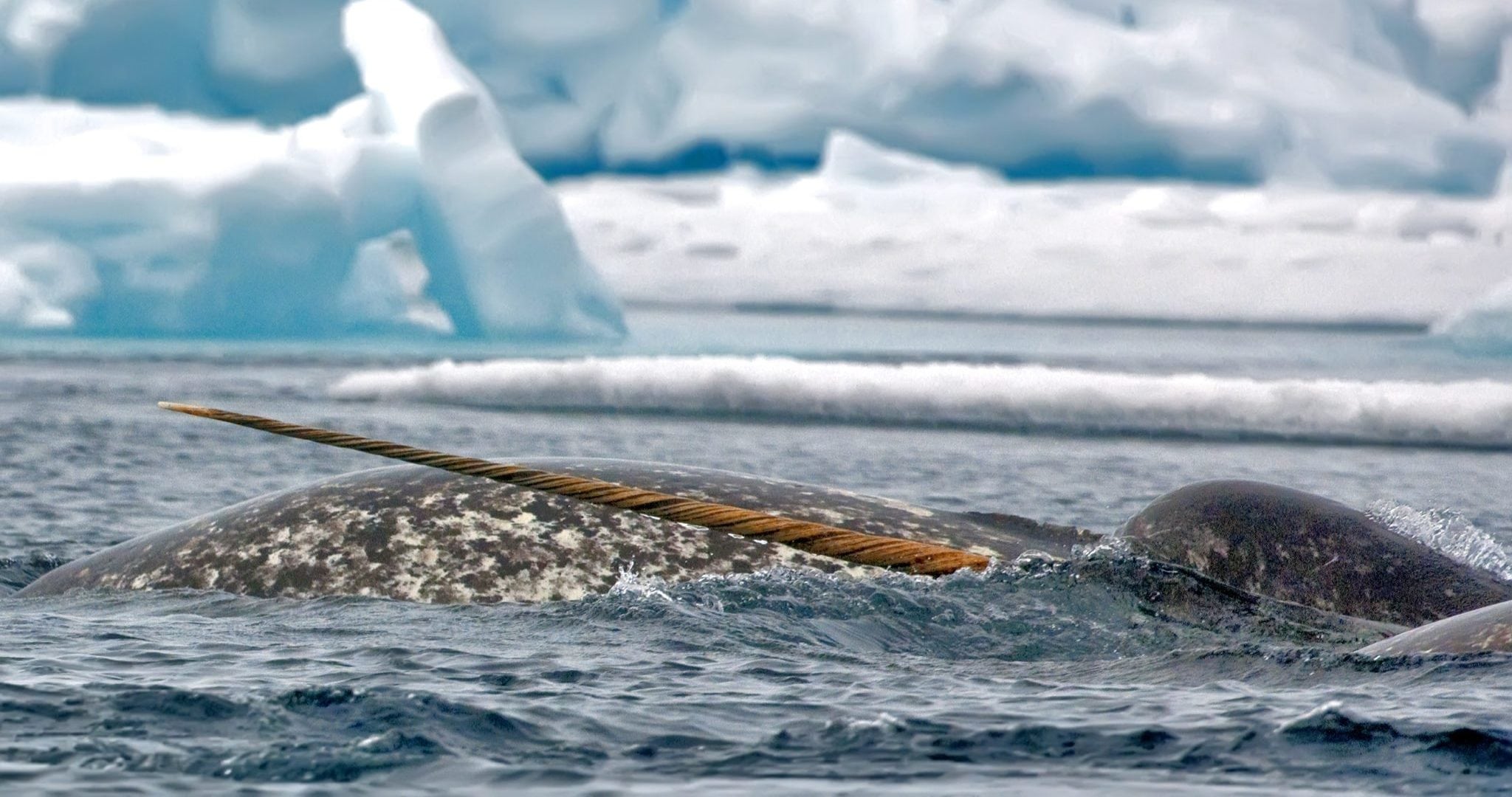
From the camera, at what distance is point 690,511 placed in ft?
15.1

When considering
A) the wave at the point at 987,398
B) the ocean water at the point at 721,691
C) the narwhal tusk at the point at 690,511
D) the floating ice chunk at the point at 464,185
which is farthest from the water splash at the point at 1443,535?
the floating ice chunk at the point at 464,185

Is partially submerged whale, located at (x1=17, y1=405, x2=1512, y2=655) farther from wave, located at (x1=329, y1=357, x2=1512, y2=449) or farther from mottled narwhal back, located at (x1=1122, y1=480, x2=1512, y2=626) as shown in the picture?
wave, located at (x1=329, y1=357, x2=1512, y2=449)

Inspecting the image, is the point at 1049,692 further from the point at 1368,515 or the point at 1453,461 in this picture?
the point at 1453,461

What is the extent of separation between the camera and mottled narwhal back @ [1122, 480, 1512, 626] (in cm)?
587

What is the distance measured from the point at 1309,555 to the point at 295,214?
2608cm

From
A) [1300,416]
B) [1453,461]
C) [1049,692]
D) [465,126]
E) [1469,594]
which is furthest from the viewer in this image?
[465,126]

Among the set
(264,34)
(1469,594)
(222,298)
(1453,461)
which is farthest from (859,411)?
(264,34)

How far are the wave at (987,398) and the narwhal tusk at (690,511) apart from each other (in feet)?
41.4

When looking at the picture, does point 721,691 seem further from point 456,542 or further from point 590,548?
point 456,542

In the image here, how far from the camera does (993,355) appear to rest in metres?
40.9

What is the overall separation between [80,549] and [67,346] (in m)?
24.2

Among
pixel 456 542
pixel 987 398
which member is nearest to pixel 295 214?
pixel 987 398

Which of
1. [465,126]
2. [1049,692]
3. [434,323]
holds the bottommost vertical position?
[1049,692]

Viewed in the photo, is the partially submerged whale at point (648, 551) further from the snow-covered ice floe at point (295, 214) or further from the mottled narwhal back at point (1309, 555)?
the snow-covered ice floe at point (295, 214)
